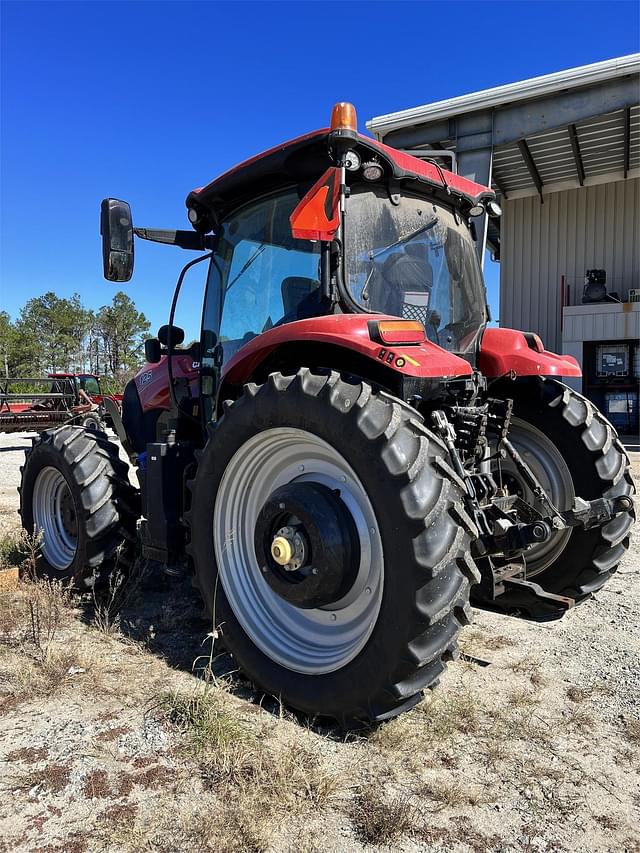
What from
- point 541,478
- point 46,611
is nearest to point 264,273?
point 541,478

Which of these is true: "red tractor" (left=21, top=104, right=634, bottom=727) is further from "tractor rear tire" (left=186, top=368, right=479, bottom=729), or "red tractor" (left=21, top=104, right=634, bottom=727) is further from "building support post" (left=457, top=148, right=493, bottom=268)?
"building support post" (left=457, top=148, right=493, bottom=268)

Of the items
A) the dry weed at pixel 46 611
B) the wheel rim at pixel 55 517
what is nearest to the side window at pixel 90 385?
the wheel rim at pixel 55 517

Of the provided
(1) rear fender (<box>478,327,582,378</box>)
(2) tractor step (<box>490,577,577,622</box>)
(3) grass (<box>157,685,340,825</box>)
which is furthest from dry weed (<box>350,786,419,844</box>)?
(1) rear fender (<box>478,327,582,378</box>)

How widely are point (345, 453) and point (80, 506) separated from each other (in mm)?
2171

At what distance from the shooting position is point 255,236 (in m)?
3.60

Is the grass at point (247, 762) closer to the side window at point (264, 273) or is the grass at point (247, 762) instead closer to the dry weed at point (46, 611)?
the dry weed at point (46, 611)

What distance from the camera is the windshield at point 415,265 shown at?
10.3 feet

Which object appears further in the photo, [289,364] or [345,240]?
[289,364]

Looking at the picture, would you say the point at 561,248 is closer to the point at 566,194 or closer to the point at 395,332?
the point at 566,194

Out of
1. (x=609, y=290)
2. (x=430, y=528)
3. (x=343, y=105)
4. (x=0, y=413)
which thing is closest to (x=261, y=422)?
(x=430, y=528)

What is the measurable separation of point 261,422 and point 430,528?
2.96 feet

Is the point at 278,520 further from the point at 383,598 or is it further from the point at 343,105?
the point at 343,105

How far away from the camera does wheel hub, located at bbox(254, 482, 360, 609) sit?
262cm

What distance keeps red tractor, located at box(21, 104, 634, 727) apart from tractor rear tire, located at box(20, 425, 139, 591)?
0.02m
